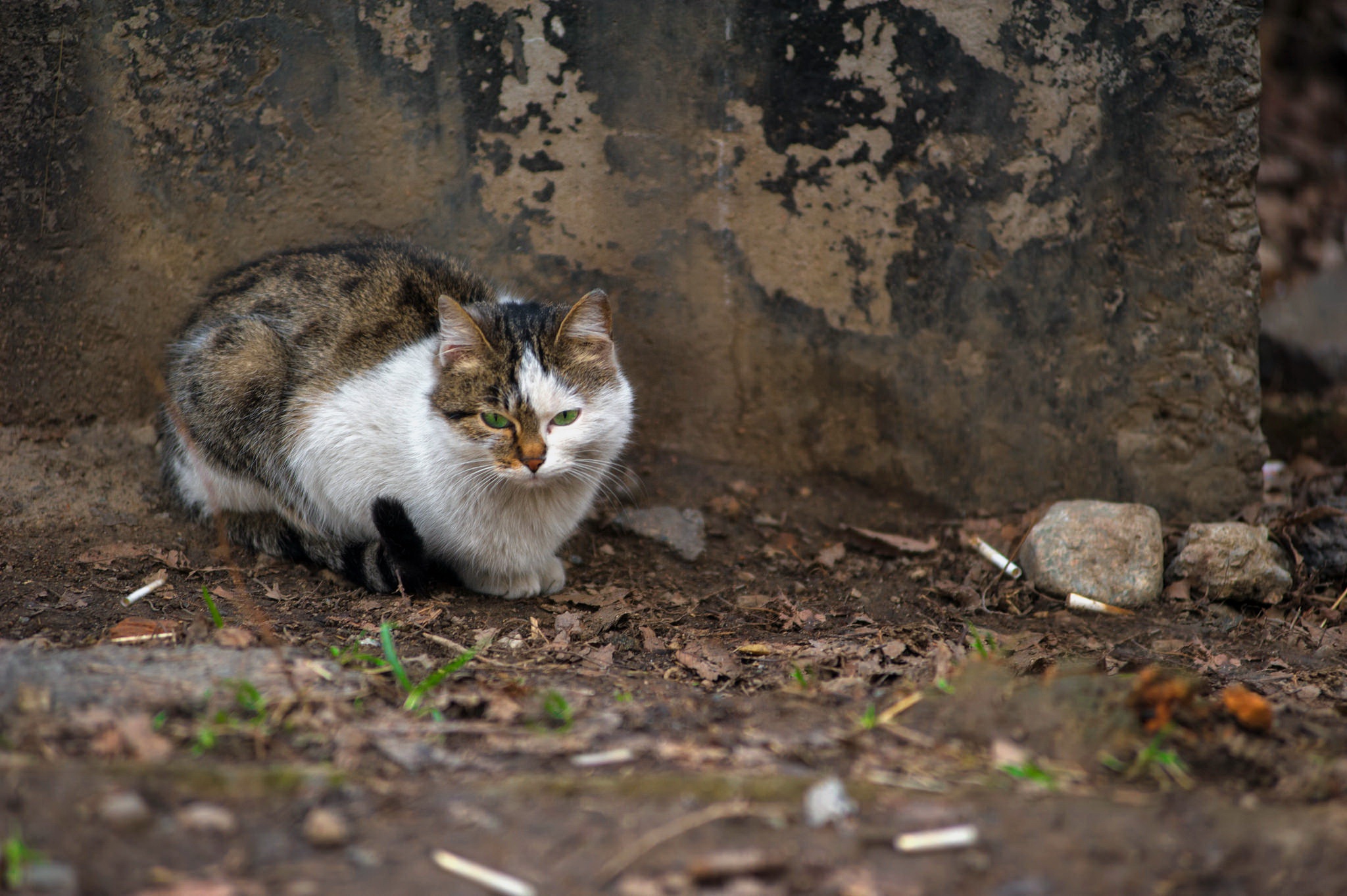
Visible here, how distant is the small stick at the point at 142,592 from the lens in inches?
137

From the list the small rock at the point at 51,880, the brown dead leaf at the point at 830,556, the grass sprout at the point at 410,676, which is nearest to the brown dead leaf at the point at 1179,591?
the brown dead leaf at the point at 830,556

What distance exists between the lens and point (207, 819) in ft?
6.43

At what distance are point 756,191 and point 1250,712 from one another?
263 centimetres

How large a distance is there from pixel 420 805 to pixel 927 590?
8.19 ft

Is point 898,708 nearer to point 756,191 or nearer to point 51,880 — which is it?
point 51,880

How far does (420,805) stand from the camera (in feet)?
6.79

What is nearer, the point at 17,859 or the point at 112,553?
the point at 17,859

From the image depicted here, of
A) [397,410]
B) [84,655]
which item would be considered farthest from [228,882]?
[397,410]

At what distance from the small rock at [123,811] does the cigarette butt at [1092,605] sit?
3.19 meters

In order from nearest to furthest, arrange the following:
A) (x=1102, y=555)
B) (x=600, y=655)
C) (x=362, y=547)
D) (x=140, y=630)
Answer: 1. (x=140, y=630)
2. (x=600, y=655)
3. (x=362, y=547)
4. (x=1102, y=555)

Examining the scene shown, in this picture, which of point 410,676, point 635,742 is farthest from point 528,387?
point 635,742

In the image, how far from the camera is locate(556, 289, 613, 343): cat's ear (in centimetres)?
345

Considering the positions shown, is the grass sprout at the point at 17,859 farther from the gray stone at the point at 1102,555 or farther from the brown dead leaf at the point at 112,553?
the gray stone at the point at 1102,555

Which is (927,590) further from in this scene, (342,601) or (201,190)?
(201,190)
